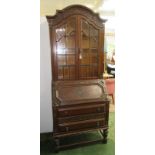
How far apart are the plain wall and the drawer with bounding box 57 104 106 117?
562 millimetres

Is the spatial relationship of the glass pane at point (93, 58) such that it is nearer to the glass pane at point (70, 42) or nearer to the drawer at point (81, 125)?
the glass pane at point (70, 42)

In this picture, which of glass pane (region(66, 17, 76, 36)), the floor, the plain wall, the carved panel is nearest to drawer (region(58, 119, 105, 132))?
the floor

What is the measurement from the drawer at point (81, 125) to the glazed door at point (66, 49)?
661mm

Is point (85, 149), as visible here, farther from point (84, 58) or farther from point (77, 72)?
point (84, 58)

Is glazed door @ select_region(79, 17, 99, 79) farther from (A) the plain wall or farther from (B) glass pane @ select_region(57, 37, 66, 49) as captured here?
(A) the plain wall

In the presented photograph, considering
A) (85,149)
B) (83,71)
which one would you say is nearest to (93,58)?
(83,71)

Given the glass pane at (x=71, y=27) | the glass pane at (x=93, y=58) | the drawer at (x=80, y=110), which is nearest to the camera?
the drawer at (x=80, y=110)

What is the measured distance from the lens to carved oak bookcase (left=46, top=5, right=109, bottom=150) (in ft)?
7.84

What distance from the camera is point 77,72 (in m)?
2.59

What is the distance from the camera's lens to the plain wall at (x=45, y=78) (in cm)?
269

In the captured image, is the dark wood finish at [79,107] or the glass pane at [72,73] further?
the glass pane at [72,73]

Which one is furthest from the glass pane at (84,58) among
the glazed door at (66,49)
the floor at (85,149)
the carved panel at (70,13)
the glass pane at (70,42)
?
the floor at (85,149)
